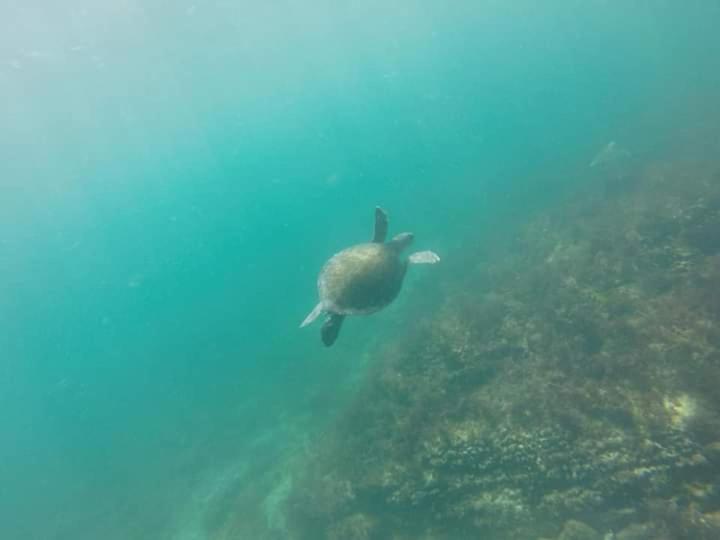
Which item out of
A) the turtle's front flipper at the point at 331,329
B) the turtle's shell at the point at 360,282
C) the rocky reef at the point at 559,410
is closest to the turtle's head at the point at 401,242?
the turtle's shell at the point at 360,282

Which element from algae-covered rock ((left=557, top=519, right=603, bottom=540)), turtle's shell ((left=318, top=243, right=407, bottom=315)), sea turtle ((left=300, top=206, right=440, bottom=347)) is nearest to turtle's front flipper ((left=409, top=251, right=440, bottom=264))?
sea turtle ((left=300, top=206, right=440, bottom=347))

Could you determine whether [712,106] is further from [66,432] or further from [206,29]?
[66,432]

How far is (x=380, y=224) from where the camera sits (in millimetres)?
11719

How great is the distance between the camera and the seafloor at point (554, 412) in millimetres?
7047

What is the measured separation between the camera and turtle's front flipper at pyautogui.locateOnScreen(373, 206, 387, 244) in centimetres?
1120

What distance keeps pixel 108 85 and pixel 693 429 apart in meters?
69.2

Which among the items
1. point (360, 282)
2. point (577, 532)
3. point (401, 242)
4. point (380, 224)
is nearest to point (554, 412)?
point (577, 532)

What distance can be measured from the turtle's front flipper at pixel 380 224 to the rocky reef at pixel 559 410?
3.99m

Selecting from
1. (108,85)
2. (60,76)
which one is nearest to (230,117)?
(108,85)

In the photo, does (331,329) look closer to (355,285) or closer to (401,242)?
(355,285)

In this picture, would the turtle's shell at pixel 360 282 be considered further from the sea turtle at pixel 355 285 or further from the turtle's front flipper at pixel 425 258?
the turtle's front flipper at pixel 425 258

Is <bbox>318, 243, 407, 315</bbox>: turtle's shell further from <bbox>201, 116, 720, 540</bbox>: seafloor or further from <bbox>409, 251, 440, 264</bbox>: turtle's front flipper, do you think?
<bbox>201, 116, 720, 540</bbox>: seafloor

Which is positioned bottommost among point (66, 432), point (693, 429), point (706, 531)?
point (66, 432)

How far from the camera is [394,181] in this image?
58.7m
